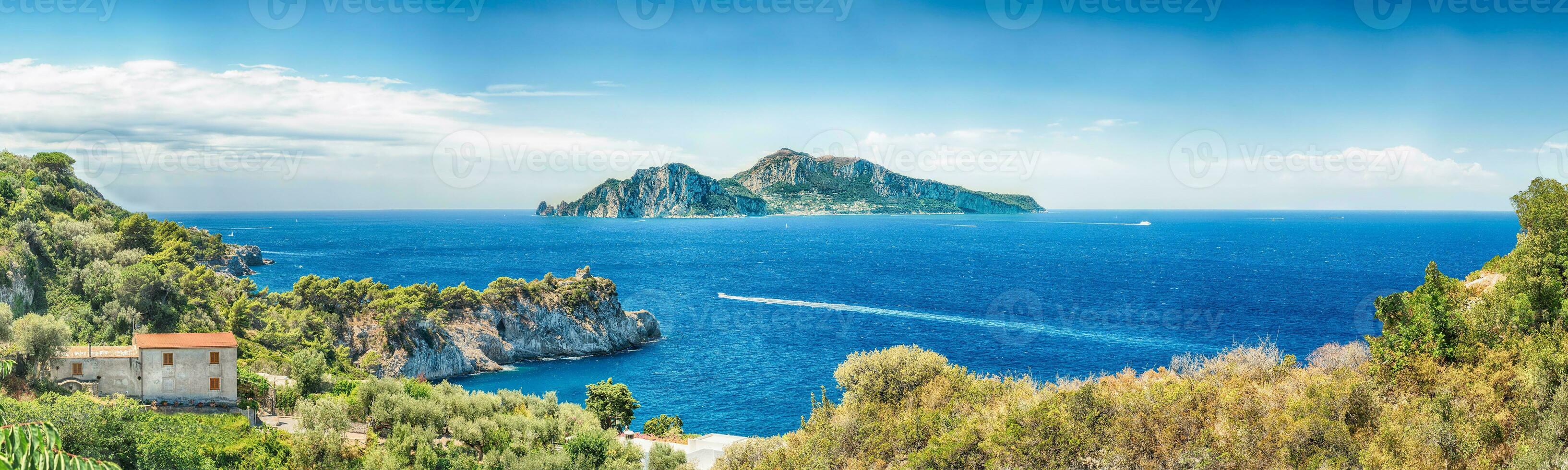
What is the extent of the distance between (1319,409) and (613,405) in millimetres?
31592

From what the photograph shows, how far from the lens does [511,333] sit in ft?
206

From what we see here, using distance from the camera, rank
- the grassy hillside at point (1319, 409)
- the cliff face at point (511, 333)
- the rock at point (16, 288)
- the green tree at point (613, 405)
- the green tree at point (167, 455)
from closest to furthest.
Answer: the grassy hillside at point (1319, 409) < the green tree at point (167, 455) < the rock at point (16, 288) < the green tree at point (613, 405) < the cliff face at point (511, 333)

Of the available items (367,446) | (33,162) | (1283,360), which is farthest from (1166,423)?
(33,162)

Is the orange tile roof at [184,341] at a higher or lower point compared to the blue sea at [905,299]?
higher

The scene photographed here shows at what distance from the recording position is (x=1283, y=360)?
87.5ft

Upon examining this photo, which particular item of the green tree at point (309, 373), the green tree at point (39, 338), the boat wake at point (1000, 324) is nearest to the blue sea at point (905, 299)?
the boat wake at point (1000, 324)

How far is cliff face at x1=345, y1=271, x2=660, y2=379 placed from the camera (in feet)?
184

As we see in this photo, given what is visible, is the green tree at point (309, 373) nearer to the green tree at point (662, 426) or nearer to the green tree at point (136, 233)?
the green tree at point (662, 426)

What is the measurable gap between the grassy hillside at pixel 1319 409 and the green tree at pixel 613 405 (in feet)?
58.5

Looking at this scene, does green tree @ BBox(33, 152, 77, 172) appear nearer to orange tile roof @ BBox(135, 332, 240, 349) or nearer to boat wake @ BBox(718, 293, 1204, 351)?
orange tile roof @ BBox(135, 332, 240, 349)

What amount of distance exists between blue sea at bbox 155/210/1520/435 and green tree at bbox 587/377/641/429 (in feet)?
14.0

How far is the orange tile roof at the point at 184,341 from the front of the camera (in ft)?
87.9

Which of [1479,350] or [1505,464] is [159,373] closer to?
[1505,464]

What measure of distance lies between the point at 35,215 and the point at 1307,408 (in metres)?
62.0
